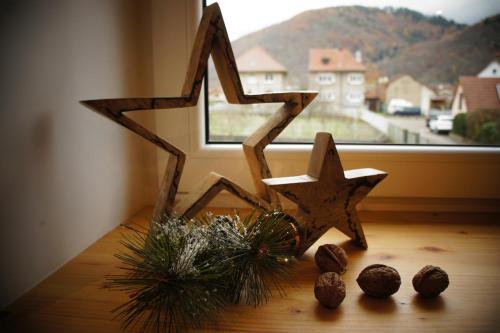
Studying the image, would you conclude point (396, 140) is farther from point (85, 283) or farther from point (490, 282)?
point (85, 283)

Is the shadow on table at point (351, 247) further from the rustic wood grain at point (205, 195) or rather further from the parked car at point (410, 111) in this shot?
the parked car at point (410, 111)

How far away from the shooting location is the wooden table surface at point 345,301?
671 mm

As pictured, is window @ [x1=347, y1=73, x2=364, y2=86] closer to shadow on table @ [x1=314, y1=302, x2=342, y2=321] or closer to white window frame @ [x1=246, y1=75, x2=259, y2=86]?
white window frame @ [x1=246, y1=75, x2=259, y2=86]

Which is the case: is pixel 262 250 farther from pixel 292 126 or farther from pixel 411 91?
pixel 411 91

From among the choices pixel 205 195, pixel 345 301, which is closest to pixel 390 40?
pixel 205 195

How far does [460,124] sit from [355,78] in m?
0.32

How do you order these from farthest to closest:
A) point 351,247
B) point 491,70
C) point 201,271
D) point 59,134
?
point 491,70, point 351,247, point 59,134, point 201,271

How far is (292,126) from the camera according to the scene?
1340 mm

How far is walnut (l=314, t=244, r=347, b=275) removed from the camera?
845 mm

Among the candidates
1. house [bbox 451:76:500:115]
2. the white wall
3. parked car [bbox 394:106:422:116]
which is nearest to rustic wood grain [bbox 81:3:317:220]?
the white wall

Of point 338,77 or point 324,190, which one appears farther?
point 338,77

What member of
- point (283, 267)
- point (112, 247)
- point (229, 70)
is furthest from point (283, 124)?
point (112, 247)

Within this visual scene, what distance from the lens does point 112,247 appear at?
97 centimetres

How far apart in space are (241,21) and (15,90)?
28.1 inches
